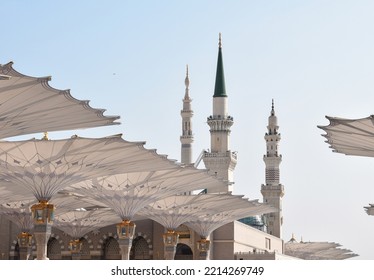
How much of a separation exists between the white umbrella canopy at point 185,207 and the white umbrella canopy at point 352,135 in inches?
915

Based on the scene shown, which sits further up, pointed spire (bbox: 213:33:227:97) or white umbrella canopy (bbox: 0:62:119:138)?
pointed spire (bbox: 213:33:227:97)

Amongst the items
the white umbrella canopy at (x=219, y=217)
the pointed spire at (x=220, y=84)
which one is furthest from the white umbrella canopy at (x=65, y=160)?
the pointed spire at (x=220, y=84)

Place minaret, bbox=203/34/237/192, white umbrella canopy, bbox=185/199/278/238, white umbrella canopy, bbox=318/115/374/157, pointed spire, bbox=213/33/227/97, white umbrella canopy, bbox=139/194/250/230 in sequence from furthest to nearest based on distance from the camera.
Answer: pointed spire, bbox=213/33/227/97, minaret, bbox=203/34/237/192, white umbrella canopy, bbox=185/199/278/238, white umbrella canopy, bbox=139/194/250/230, white umbrella canopy, bbox=318/115/374/157

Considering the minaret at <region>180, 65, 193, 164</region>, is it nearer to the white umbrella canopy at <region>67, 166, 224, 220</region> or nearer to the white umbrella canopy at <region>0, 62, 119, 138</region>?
the white umbrella canopy at <region>67, 166, 224, 220</region>

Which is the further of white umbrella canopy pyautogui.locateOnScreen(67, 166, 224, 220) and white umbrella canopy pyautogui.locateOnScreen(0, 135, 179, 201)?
white umbrella canopy pyautogui.locateOnScreen(67, 166, 224, 220)

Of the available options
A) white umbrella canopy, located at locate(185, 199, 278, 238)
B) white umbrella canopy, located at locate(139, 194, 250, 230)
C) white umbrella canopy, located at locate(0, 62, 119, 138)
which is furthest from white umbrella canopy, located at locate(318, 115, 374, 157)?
white umbrella canopy, located at locate(185, 199, 278, 238)

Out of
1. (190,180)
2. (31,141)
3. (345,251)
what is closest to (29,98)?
(31,141)

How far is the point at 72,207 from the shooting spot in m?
65.4

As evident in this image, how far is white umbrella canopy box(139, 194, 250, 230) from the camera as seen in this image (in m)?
64.2

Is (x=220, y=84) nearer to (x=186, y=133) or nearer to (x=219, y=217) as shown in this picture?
(x=186, y=133)

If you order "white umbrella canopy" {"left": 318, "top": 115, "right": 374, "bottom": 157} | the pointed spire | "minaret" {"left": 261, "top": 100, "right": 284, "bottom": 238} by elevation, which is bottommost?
"white umbrella canopy" {"left": 318, "top": 115, "right": 374, "bottom": 157}

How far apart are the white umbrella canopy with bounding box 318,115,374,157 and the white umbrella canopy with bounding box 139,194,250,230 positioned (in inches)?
915

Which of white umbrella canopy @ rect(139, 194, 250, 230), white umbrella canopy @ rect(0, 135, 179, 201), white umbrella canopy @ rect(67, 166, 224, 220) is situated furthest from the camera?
white umbrella canopy @ rect(139, 194, 250, 230)
